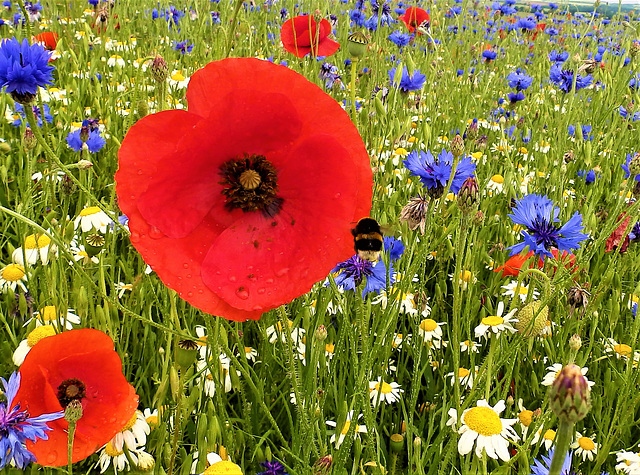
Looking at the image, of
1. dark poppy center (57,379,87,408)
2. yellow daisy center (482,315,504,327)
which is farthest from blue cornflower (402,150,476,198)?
dark poppy center (57,379,87,408)

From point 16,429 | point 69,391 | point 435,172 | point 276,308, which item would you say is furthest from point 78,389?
point 435,172

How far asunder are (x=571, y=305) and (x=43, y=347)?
50.3 inches

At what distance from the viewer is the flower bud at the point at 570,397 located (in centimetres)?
44

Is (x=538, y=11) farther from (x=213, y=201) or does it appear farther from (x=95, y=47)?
(x=213, y=201)

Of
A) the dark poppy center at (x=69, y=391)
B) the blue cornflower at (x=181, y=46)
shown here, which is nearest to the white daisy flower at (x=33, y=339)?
the dark poppy center at (x=69, y=391)

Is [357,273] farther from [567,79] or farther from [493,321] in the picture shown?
[567,79]

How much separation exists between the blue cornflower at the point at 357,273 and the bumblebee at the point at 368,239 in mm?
310

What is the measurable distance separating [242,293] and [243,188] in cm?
18

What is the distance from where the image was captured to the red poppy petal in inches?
26.7

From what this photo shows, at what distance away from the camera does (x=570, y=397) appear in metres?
0.46

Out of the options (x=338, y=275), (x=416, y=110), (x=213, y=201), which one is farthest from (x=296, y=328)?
(x=416, y=110)

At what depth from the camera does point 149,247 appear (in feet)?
2.18

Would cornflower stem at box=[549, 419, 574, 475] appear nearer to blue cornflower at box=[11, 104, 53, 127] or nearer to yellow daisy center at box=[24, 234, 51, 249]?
yellow daisy center at box=[24, 234, 51, 249]

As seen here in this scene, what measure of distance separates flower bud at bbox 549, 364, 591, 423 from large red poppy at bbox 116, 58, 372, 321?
11.7 inches
